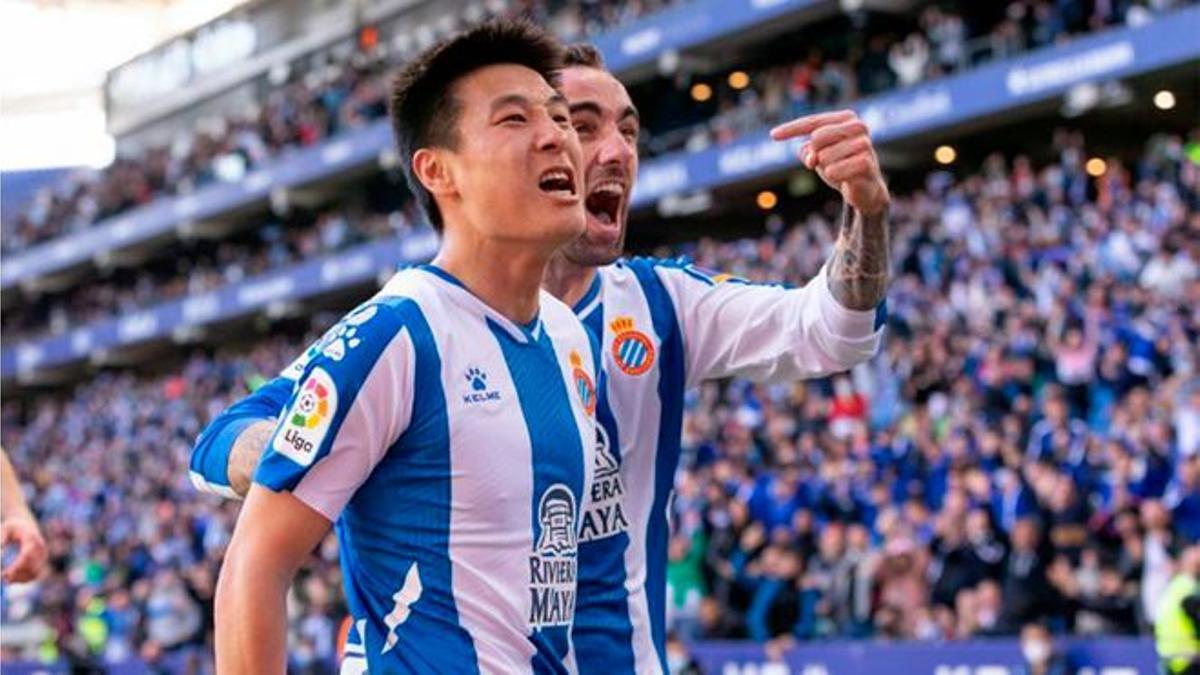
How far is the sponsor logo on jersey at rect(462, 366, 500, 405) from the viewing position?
371 cm

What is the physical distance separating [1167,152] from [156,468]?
1988 centimetres

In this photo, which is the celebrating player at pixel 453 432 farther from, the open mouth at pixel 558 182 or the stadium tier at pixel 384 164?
the stadium tier at pixel 384 164

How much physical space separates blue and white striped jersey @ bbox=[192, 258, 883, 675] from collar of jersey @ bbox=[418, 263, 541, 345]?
0.61 metres

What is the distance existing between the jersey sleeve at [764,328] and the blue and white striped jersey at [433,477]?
114 centimetres

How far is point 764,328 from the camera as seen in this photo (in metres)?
5.03

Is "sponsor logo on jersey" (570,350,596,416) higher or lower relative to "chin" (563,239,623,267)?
lower

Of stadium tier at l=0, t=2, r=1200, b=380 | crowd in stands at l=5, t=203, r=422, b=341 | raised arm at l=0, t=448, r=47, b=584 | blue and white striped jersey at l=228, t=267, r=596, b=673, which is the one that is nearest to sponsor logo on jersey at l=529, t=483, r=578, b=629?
blue and white striped jersey at l=228, t=267, r=596, b=673

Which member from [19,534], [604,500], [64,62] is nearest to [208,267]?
[64,62]

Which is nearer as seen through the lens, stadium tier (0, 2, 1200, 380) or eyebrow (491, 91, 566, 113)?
eyebrow (491, 91, 566, 113)

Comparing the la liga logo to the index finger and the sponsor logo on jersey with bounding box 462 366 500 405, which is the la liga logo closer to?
the sponsor logo on jersey with bounding box 462 366 500 405

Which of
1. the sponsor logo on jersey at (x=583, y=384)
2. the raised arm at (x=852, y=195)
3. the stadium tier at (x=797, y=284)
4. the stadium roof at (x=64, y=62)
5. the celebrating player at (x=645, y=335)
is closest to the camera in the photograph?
the sponsor logo on jersey at (x=583, y=384)

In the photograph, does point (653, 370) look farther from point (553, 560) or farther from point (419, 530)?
point (419, 530)

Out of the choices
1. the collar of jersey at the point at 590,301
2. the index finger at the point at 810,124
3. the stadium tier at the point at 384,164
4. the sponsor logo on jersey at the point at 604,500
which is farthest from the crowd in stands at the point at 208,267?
the index finger at the point at 810,124

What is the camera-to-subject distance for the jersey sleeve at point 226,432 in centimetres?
392
